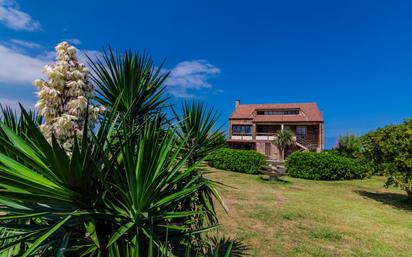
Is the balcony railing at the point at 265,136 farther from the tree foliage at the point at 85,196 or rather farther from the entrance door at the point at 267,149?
the tree foliage at the point at 85,196

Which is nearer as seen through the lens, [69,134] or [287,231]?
[69,134]

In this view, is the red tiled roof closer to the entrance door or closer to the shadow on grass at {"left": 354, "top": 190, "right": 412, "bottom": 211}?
the entrance door

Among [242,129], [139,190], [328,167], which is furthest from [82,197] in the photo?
[242,129]

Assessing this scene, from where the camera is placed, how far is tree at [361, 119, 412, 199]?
8766 mm

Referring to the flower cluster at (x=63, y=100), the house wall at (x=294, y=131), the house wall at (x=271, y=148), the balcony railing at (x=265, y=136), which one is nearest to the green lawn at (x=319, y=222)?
the flower cluster at (x=63, y=100)

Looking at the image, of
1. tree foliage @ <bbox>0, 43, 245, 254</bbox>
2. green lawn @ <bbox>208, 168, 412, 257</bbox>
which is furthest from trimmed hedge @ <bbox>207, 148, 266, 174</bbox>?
tree foliage @ <bbox>0, 43, 245, 254</bbox>

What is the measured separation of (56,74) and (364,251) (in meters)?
6.93

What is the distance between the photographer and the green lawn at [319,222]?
525 cm

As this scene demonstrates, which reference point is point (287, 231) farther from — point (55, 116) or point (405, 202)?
point (405, 202)

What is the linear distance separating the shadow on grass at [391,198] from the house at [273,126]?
17497 millimetres

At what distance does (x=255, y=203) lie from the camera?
9047 mm

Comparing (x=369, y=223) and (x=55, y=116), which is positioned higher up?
(x=55, y=116)

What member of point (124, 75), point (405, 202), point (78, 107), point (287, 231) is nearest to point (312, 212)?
point (287, 231)

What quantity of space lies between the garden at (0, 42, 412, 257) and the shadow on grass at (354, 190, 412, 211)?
120 mm
